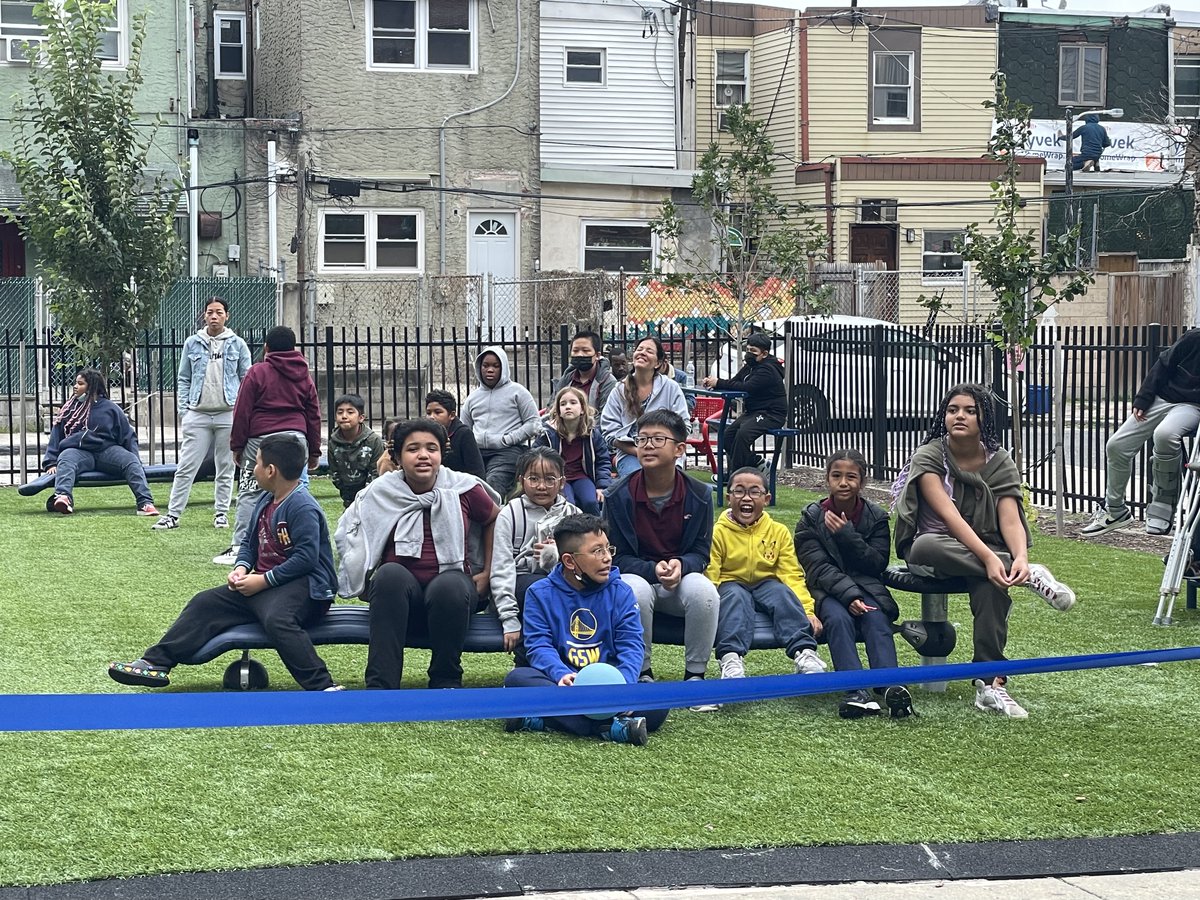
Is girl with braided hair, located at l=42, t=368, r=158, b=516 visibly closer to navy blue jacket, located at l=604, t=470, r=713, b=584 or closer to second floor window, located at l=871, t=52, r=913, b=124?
navy blue jacket, located at l=604, t=470, r=713, b=584

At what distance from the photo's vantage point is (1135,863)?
5.39 meters

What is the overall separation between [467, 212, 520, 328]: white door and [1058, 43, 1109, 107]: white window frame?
48.8 feet

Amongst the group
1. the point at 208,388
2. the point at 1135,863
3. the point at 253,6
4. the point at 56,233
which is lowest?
the point at 1135,863

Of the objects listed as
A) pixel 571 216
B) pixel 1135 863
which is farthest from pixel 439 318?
pixel 1135 863

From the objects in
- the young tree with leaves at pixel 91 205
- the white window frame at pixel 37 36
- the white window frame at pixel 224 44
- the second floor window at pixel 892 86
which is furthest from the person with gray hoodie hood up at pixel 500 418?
the second floor window at pixel 892 86

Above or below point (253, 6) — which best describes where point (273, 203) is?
below

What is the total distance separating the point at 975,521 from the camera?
7.61 m

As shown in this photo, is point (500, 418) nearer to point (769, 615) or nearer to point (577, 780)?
point (769, 615)

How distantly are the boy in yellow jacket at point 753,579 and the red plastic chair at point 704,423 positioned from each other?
8.32m

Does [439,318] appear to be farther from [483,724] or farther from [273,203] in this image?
[483,724]

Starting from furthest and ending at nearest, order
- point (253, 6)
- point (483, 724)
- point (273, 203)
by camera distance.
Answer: point (253, 6) < point (273, 203) < point (483, 724)

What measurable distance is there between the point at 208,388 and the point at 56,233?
4852 mm

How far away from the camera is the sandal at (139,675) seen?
7.21 m

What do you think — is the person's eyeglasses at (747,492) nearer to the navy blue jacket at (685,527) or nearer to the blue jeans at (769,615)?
the navy blue jacket at (685,527)
